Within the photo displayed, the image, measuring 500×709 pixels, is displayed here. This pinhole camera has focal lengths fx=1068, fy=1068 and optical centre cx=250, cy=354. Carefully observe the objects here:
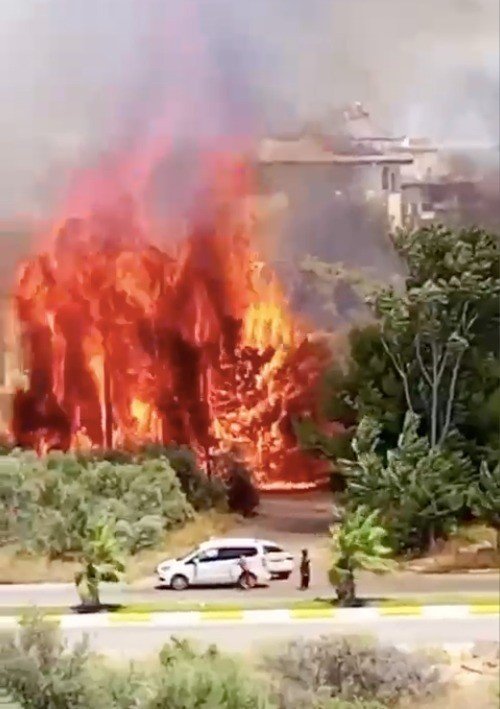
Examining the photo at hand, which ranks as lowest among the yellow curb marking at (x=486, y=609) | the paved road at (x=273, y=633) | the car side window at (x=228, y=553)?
the paved road at (x=273, y=633)

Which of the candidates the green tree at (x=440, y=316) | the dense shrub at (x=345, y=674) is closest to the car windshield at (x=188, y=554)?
the dense shrub at (x=345, y=674)

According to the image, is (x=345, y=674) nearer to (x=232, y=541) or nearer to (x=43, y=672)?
(x=232, y=541)

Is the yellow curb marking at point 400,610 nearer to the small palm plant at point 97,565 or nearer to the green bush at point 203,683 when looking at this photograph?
the green bush at point 203,683

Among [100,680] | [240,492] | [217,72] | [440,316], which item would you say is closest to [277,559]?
[240,492]

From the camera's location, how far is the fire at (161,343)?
5.63 feet

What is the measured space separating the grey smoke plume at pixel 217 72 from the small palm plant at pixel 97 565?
532 millimetres

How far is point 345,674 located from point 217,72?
0.98 m

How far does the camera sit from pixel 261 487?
172 cm

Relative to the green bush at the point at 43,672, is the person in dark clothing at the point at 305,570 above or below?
above

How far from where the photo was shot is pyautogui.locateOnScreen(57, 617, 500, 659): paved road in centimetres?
168

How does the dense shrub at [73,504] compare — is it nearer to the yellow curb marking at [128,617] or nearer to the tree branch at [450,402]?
the yellow curb marking at [128,617]

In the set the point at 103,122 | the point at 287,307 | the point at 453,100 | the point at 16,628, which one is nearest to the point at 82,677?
the point at 16,628

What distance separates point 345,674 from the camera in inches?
66.9

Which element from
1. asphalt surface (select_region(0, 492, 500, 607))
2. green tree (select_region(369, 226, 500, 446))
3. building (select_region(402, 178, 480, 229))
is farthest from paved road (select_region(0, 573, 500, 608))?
building (select_region(402, 178, 480, 229))
